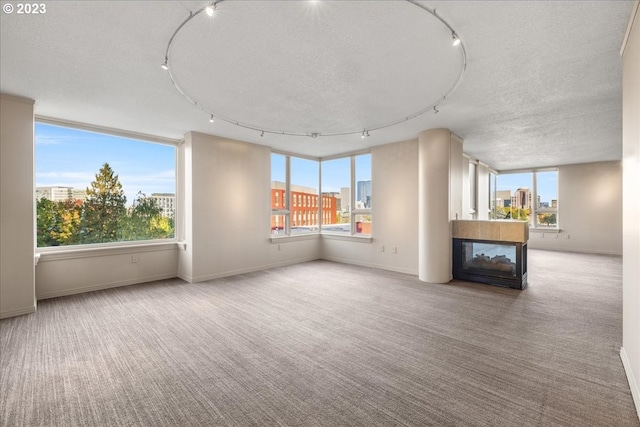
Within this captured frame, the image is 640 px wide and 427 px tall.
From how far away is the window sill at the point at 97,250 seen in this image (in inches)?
166

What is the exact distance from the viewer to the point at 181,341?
2.87 meters

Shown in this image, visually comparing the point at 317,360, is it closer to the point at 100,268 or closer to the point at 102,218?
the point at 100,268

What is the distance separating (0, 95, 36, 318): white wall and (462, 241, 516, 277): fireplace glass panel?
21.6ft

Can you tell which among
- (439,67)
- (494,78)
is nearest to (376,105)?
(439,67)

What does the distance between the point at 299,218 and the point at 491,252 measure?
4155mm

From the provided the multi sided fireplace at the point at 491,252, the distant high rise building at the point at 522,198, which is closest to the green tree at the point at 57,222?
the multi sided fireplace at the point at 491,252

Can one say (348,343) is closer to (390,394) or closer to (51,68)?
(390,394)

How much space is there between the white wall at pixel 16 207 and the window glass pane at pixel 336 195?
5.42 metres

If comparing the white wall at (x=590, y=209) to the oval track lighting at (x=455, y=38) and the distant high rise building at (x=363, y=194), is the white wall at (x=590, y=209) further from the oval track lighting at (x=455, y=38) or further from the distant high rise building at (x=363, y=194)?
the oval track lighting at (x=455, y=38)

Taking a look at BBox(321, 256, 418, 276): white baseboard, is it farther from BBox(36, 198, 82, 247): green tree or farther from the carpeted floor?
BBox(36, 198, 82, 247): green tree

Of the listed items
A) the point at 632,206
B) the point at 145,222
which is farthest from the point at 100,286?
the point at 632,206

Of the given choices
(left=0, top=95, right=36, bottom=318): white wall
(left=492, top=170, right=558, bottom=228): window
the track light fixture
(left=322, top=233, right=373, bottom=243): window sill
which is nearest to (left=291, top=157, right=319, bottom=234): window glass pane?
(left=322, top=233, right=373, bottom=243): window sill

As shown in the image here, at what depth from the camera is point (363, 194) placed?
672 cm

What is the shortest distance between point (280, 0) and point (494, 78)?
2397mm
